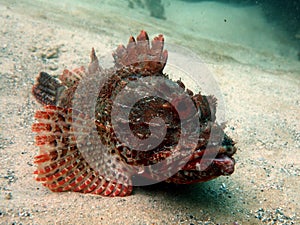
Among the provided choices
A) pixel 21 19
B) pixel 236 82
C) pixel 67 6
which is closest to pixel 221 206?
pixel 236 82

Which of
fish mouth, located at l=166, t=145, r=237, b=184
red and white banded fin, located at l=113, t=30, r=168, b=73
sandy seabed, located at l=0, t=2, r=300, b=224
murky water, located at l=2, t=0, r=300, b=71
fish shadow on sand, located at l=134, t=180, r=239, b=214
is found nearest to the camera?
fish mouth, located at l=166, t=145, r=237, b=184

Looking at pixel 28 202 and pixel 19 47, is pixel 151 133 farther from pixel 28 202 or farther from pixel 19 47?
pixel 19 47

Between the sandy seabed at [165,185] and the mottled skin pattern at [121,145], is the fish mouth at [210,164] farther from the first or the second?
the sandy seabed at [165,185]

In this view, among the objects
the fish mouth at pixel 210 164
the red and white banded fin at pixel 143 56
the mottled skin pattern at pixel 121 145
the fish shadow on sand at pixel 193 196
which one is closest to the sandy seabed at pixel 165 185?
the fish shadow on sand at pixel 193 196

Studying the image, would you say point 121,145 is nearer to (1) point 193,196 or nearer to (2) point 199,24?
(1) point 193,196

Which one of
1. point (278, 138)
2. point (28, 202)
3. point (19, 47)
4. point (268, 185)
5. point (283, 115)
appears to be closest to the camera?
point (28, 202)

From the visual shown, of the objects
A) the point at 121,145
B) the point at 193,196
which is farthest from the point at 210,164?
the point at 121,145

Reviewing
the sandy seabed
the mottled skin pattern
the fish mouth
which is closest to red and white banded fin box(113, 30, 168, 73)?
the mottled skin pattern

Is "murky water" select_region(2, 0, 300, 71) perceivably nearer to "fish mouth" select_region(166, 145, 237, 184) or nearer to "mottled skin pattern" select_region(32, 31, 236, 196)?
"mottled skin pattern" select_region(32, 31, 236, 196)
